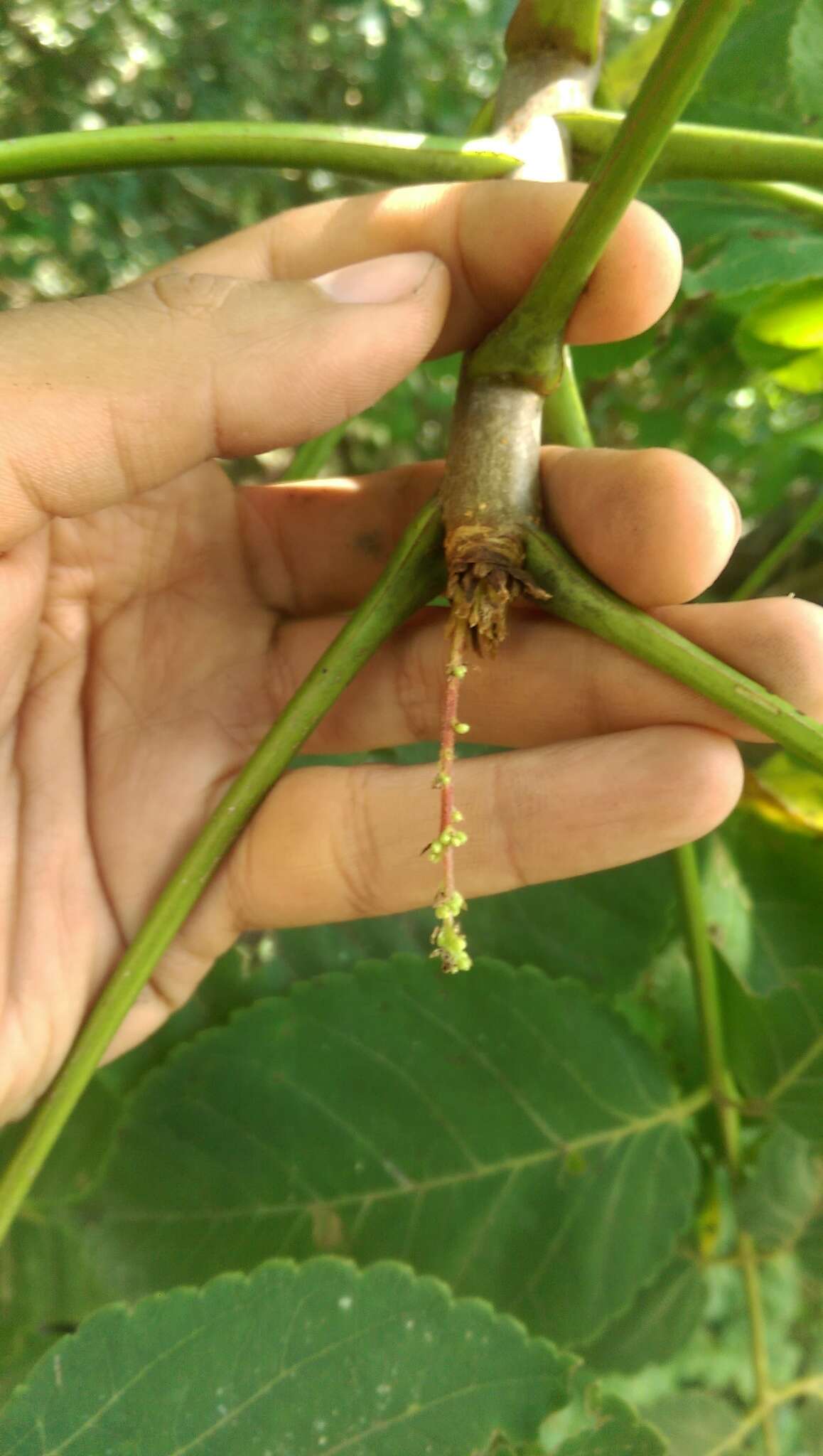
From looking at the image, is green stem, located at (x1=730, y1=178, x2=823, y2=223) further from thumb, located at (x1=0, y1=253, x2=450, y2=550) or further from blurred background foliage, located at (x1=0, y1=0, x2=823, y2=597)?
thumb, located at (x1=0, y1=253, x2=450, y2=550)

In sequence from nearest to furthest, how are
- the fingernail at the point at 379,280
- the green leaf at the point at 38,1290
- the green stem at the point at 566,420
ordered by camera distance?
the fingernail at the point at 379,280 → the green stem at the point at 566,420 → the green leaf at the point at 38,1290

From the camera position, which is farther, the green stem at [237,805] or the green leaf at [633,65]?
the green leaf at [633,65]

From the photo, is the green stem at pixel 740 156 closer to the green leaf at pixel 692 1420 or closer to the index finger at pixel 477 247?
the index finger at pixel 477 247

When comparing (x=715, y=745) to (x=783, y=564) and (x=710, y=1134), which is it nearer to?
(x=710, y=1134)

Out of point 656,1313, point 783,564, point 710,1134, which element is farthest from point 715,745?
point 783,564

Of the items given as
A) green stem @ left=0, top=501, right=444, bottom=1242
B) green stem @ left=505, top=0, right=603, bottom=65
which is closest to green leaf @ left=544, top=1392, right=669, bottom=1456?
green stem @ left=0, top=501, right=444, bottom=1242

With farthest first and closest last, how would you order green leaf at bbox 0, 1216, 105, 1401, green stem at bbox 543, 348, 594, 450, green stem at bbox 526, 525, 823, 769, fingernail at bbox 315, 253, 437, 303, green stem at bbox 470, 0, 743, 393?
green leaf at bbox 0, 1216, 105, 1401 → green stem at bbox 543, 348, 594, 450 → fingernail at bbox 315, 253, 437, 303 → green stem at bbox 526, 525, 823, 769 → green stem at bbox 470, 0, 743, 393

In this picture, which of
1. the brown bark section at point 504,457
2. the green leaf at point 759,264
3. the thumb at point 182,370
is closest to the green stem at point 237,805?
the brown bark section at point 504,457
